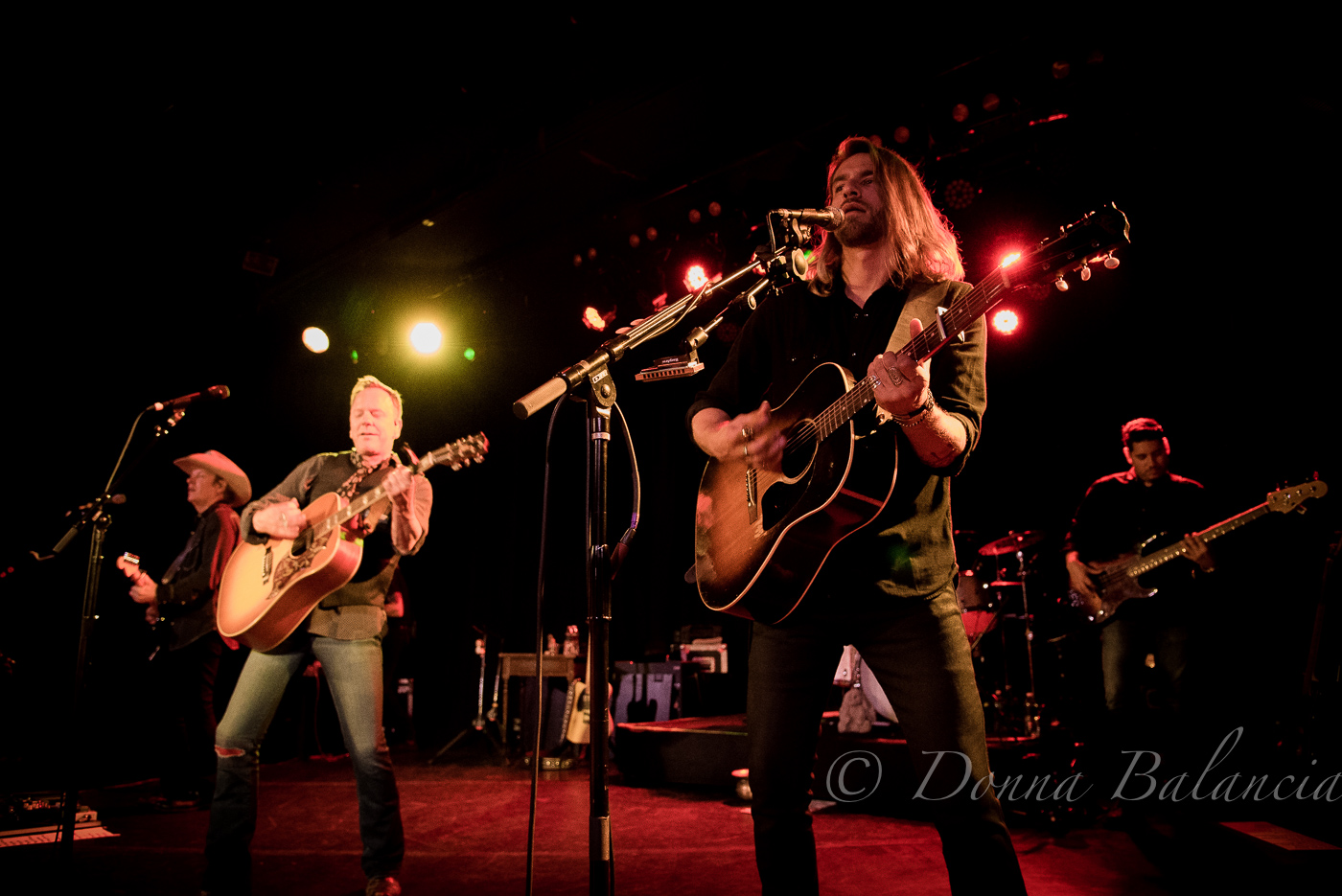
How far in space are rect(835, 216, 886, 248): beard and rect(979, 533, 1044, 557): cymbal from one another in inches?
182

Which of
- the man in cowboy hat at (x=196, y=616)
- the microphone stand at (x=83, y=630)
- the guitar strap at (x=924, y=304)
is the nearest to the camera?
the guitar strap at (x=924, y=304)

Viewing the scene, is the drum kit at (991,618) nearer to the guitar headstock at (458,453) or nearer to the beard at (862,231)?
the guitar headstock at (458,453)

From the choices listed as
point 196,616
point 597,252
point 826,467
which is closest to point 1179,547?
point 826,467

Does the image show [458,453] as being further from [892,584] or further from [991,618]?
[991,618]

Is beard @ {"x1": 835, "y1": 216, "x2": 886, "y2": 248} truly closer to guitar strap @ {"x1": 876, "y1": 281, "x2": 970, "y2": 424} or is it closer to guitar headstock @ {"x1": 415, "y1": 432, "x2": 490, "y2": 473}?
guitar strap @ {"x1": 876, "y1": 281, "x2": 970, "y2": 424}

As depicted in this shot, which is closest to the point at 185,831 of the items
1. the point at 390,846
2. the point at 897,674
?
the point at 390,846

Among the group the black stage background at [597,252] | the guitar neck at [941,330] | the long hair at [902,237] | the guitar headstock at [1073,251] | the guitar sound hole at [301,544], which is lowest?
the guitar sound hole at [301,544]

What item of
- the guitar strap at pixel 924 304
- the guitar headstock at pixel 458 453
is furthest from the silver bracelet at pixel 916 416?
the guitar headstock at pixel 458 453

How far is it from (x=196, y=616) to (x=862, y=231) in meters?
5.44

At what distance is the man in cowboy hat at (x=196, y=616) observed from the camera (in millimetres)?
5621

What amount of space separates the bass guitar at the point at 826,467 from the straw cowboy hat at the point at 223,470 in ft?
16.5

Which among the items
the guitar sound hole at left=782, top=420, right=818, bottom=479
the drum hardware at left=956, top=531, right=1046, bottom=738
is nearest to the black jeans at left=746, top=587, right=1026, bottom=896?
the guitar sound hole at left=782, top=420, right=818, bottom=479

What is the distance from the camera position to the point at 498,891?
11.6 feet

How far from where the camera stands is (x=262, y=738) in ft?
10.6
